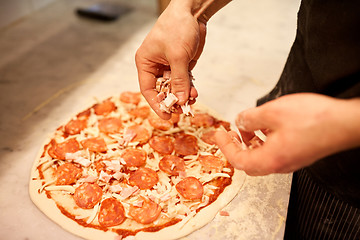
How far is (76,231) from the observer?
111 centimetres

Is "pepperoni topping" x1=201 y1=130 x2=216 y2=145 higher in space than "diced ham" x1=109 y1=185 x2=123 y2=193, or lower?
higher

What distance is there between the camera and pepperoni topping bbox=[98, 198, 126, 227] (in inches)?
44.5

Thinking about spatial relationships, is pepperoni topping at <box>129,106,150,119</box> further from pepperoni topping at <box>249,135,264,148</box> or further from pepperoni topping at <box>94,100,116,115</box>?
pepperoni topping at <box>249,135,264,148</box>

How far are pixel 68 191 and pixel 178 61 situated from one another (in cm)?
61

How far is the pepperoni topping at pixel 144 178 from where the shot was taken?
49.4 inches

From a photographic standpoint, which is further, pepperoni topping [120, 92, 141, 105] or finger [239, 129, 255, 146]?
pepperoni topping [120, 92, 141, 105]

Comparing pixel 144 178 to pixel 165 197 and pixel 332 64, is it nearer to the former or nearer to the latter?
pixel 165 197

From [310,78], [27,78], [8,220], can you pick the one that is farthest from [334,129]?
[27,78]

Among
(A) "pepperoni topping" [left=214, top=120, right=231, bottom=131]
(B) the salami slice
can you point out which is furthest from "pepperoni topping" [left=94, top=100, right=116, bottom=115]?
(A) "pepperoni topping" [left=214, top=120, right=231, bottom=131]

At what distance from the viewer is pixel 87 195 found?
1.20 m

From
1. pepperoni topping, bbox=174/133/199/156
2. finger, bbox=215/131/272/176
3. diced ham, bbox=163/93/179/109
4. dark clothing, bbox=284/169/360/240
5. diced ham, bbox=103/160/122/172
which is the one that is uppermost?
finger, bbox=215/131/272/176

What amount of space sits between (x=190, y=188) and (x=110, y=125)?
48 centimetres

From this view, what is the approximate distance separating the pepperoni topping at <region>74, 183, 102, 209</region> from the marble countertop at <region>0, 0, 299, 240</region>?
4.3 inches

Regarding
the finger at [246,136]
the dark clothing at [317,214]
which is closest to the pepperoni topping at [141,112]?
the finger at [246,136]
